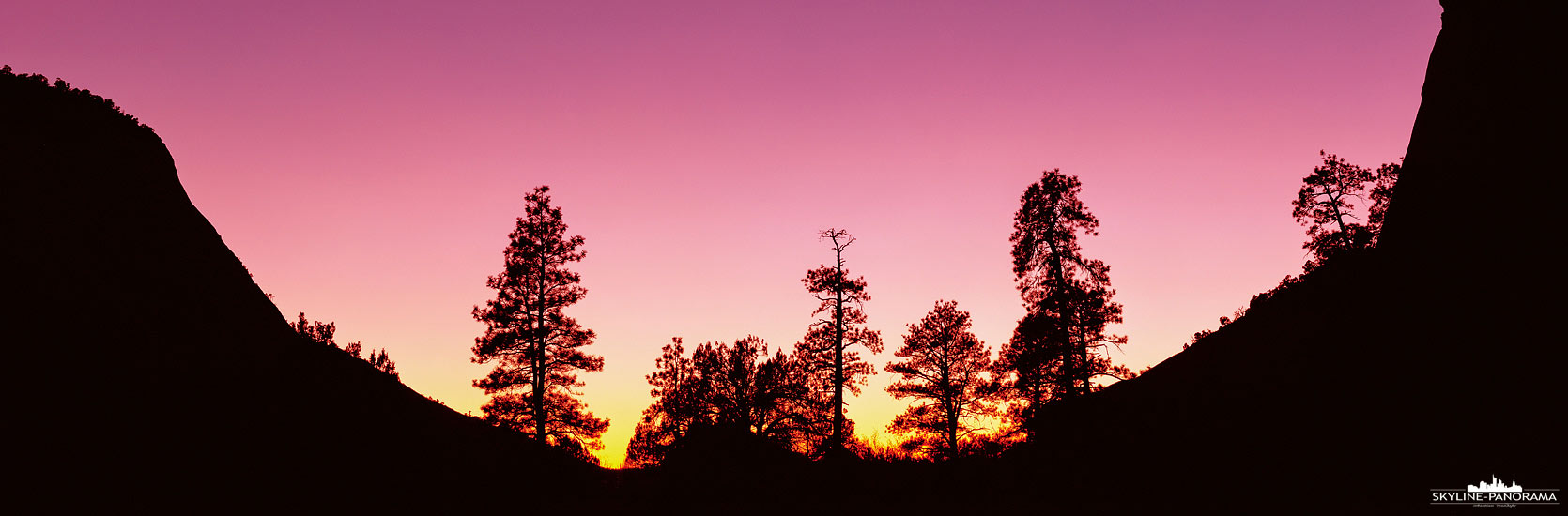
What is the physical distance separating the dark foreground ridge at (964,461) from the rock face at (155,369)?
67mm

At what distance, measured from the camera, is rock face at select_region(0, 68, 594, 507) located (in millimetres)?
12758

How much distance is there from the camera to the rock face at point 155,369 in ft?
41.9

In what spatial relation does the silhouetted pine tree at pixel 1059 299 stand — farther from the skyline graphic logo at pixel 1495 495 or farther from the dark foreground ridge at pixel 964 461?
the skyline graphic logo at pixel 1495 495

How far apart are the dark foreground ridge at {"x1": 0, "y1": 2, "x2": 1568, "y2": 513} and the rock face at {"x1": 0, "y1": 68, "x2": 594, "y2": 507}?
67mm

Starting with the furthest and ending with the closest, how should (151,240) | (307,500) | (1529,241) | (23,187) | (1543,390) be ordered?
1. (151,240)
2. (23,187)
3. (307,500)
4. (1529,241)
5. (1543,390)

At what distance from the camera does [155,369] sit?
49.8 feet

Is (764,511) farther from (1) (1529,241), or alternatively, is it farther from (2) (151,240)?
(2) (151,240)

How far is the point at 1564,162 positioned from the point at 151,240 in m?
31.8

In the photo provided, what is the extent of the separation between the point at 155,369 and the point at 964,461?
22.4 metres

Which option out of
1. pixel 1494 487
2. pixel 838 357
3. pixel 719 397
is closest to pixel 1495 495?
pixel 1494 487

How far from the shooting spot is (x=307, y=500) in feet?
45.1

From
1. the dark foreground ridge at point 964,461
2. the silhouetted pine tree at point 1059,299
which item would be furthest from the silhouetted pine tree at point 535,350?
the silhouetted pine tree at point 1059,299

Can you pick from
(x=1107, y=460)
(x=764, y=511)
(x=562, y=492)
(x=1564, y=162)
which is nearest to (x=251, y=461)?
(x=562, y=492)

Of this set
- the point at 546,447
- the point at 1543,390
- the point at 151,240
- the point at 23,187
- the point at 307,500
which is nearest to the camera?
the point at 1543,390
